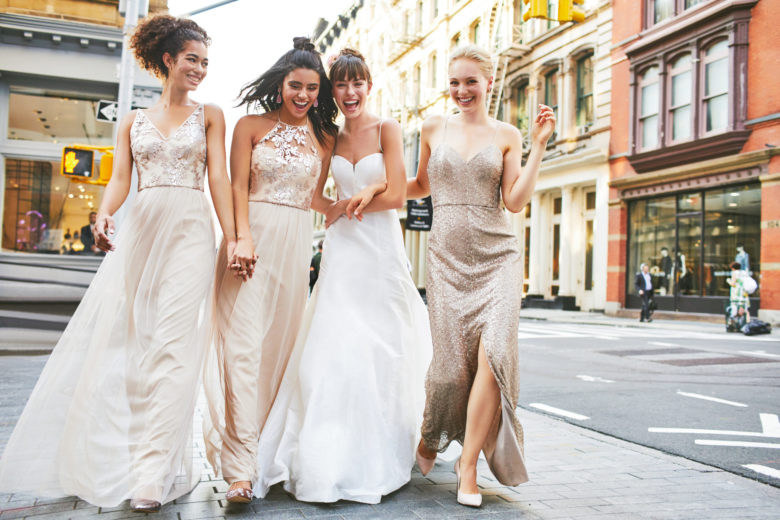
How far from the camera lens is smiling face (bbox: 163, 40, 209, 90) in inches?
142

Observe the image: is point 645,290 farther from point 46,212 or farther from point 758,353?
point 46,212

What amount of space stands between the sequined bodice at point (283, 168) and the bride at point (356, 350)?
0.25m

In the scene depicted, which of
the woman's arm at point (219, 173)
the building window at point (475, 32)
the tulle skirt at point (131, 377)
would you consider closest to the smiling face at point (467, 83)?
the woman's arm at point (219, 173)

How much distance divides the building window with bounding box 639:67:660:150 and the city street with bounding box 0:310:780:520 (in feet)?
45.6

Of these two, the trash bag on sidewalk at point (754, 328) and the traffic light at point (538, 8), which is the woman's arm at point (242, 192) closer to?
the traffic light at point (538, 8)

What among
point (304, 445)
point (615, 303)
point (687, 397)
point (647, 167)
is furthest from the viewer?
point (615, 303)

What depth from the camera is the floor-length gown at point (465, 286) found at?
3555 mm

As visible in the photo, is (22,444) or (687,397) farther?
(687,397)

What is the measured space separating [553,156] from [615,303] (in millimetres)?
6601

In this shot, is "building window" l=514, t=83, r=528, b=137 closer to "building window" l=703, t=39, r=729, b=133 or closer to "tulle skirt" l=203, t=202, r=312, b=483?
"building window" l=703, t=39, r=729, b=133

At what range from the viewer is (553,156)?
89.3 ft

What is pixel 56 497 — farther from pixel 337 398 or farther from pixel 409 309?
pixel 409 309

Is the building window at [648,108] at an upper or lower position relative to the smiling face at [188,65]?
upper

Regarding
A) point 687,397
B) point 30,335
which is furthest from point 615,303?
point 30,335
